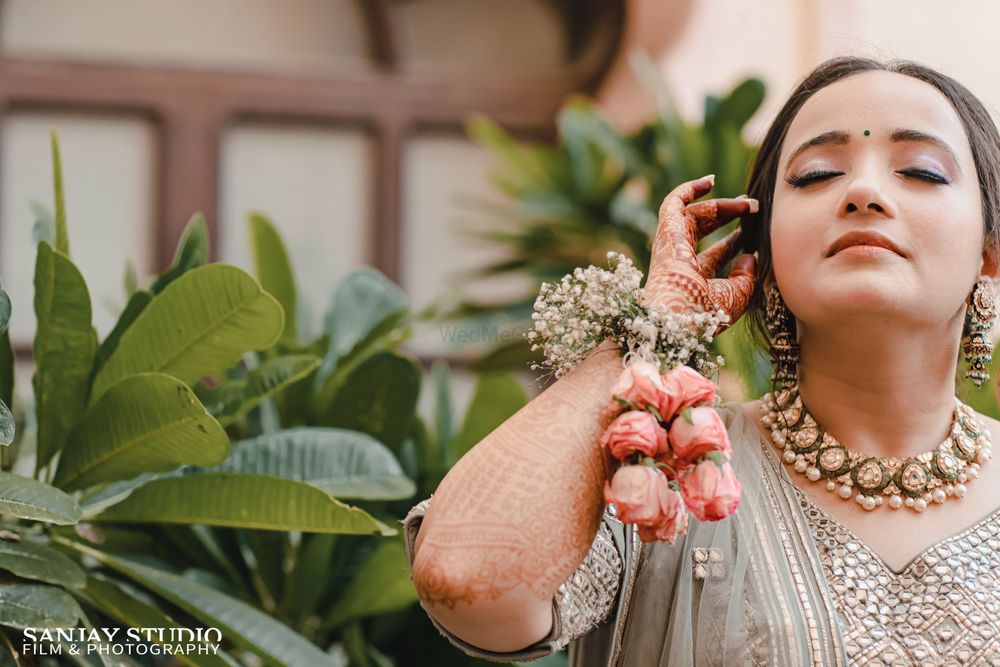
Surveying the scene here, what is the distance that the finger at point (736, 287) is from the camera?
1312 mm

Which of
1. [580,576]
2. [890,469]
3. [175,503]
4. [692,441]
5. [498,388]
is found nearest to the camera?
[692,441]

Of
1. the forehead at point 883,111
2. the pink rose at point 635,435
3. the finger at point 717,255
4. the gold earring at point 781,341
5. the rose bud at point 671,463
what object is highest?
the forehead at point 883,111

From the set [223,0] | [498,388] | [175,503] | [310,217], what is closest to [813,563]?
[175,503]

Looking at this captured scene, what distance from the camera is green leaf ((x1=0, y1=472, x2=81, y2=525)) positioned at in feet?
4.46

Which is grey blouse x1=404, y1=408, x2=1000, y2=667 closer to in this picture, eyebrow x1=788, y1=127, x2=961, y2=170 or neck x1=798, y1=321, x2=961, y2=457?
neck x1=798, y1=321, x2=961, y2=457

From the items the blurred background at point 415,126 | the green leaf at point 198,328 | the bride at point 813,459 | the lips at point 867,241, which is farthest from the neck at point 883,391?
the blurred background at point 415,126

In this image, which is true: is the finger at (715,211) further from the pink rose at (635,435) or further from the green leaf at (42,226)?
the green leaf at (42,226)

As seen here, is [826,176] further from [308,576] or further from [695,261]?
[308,576]

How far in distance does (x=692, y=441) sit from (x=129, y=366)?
0.81 meters

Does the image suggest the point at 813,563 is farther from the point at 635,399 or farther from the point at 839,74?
the point at 839,74

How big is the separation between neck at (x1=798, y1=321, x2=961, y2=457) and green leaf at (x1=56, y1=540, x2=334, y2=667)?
715mm

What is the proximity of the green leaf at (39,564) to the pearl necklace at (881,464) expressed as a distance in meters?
0.82

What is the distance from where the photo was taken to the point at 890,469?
1331mm

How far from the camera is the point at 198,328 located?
5.16ft
